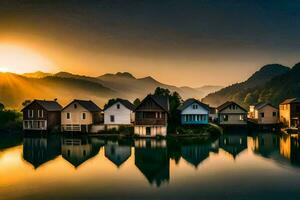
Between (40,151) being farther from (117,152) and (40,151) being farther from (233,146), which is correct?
(233,146)

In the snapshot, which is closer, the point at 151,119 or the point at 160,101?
the point at 151,119

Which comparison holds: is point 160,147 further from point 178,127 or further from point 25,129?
point 25,129

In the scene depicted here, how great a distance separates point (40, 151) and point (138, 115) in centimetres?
1828

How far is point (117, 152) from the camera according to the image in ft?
143

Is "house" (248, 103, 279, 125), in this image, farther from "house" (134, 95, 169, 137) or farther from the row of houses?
"house" (134, 95, 169, 137)

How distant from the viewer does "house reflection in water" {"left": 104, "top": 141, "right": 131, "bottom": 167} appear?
38.2m

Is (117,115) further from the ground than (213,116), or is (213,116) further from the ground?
(117,115)

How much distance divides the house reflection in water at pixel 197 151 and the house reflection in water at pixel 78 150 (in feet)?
36.9

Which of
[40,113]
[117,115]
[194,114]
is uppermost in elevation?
[40,113]

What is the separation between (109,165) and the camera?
35.7m

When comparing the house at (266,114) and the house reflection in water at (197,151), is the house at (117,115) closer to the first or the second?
the house reflection in water at (197,151)

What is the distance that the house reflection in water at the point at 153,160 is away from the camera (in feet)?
99.8

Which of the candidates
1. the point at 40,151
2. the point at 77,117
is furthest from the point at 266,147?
the point at 77,117

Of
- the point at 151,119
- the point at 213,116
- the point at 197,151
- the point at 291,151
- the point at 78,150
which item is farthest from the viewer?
the point at 213,116
